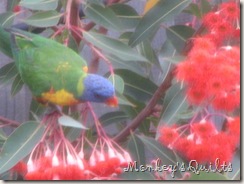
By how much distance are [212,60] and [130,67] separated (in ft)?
1.22

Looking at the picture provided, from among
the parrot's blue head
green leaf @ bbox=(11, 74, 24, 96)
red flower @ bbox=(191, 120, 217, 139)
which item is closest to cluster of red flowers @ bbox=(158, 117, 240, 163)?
red flower @ bbox=(191, 120, 217, 139)

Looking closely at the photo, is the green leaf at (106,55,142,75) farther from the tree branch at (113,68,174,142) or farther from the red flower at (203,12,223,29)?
the red flower at (203,12,223,29)

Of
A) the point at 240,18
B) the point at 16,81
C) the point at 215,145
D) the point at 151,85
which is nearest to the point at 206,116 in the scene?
the point at 215,145

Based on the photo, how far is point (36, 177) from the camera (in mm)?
684

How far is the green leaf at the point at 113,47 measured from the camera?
945 millimetres

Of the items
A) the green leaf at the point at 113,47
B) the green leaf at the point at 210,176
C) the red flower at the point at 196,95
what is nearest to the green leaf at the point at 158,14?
the green leaf at the point at 113,47

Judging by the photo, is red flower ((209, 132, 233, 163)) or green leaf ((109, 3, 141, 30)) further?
green leaf ((109, 3, 141, 30))

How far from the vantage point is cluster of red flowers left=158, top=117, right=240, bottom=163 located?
698mm

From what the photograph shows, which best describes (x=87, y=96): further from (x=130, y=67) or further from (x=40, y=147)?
(x=130, y=67)

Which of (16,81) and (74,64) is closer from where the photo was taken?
(74,64)

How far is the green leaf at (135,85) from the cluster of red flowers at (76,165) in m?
0.29

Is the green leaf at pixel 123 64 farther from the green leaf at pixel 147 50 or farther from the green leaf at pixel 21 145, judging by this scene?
the green leaf at pixel 21 145

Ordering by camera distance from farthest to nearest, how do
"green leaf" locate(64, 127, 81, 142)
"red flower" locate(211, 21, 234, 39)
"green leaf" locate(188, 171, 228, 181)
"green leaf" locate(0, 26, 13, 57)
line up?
"green leaf" locate(0, 26, 13, 57) → "green leaf" locate(64, 127, 81, 142) → "red flower" locate(211, 21, 234, 39) → "green leaf" locate(188, 171, 228, 181)

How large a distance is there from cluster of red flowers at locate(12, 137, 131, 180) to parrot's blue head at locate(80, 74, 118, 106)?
0.23 ft
